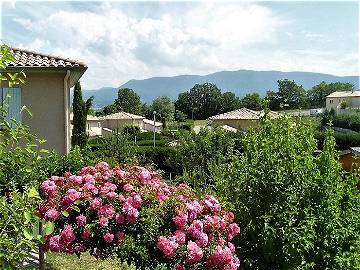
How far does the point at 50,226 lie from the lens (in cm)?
252

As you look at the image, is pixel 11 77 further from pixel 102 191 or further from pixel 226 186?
pixel 226 186

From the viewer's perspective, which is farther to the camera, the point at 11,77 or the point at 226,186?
the point at 226,186

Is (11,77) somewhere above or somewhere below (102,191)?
above

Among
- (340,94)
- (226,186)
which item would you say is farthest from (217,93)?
(226,186)

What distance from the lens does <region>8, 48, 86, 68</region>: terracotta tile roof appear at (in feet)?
44.5

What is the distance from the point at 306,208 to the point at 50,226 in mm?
3319

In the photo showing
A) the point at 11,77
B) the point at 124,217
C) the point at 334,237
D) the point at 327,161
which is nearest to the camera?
the point at 11,77

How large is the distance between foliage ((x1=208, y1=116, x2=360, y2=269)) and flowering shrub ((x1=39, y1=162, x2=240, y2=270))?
0.59m

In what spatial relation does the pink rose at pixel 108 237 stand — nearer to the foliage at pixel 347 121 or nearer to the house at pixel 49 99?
the house at pixel 49 99

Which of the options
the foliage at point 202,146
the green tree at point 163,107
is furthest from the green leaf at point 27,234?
the green tree at point 163,107

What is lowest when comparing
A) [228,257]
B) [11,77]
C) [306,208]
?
[228,257]

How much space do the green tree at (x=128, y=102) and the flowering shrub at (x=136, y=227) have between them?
9496cm

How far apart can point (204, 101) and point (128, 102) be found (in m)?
24.7

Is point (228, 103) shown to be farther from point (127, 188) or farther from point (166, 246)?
point (166, 246)
